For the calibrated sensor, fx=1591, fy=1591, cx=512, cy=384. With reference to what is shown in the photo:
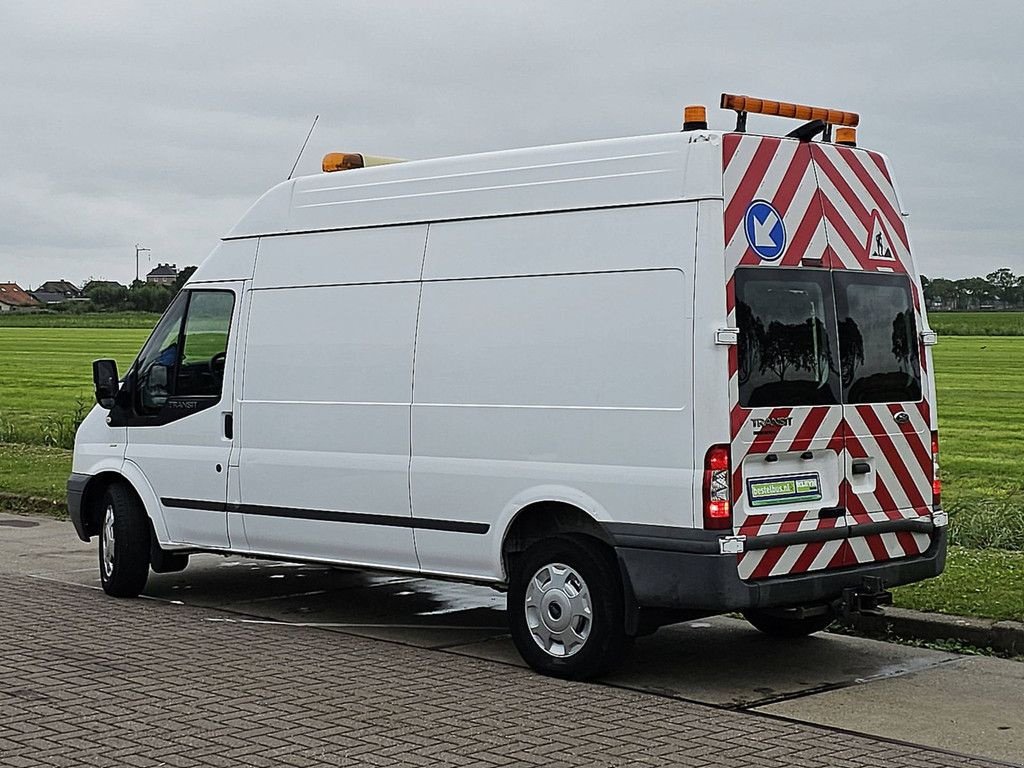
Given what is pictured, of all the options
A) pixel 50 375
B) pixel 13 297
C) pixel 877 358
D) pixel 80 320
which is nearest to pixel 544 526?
pixel 877 358

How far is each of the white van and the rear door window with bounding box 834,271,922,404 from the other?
2 cm

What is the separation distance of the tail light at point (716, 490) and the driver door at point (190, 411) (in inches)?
146

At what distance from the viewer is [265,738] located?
687 cm

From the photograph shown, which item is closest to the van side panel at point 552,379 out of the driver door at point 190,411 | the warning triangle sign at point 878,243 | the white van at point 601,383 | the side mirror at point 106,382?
the white van at point 601,383

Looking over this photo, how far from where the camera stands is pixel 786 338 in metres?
8.11

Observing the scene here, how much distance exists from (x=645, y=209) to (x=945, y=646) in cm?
317

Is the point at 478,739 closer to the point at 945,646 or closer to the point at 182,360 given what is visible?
the point at 945,646

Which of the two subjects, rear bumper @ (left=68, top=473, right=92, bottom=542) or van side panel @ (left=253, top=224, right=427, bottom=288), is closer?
van side panel @ (left=253, top=224, right=427, bottom=288)

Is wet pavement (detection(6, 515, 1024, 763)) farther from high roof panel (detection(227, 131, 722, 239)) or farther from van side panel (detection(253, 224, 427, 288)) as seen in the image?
high roof panel (detection(227, 131, 722, 239))

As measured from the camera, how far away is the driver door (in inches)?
405

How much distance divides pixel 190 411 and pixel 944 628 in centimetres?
495

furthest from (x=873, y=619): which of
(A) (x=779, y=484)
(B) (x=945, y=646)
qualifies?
(A) (x=779, y=484)

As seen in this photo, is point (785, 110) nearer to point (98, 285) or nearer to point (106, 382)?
point (106, 382)

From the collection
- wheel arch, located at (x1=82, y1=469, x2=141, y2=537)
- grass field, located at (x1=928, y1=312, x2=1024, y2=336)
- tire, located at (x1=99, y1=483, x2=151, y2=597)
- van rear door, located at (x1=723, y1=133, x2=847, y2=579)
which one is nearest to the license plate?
van rear door, located at (x1=723, y1=133, x2=847, y2=579)
